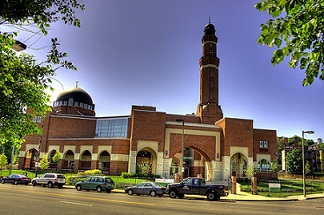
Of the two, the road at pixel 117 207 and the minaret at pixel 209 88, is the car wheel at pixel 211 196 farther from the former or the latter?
the minaret at pixel 209 88

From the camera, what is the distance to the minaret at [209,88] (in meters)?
53.2

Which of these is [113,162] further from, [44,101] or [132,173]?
[44,101]

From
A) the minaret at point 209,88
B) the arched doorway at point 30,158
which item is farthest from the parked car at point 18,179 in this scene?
the minaret at point 209,88

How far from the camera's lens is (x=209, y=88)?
53.4 meters

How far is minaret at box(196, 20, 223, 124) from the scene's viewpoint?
53.2 meters

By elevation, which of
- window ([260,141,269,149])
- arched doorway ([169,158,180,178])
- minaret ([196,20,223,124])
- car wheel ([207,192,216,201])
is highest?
minaret ([196,20,223,124])

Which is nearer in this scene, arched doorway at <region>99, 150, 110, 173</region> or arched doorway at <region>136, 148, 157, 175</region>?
arched doorway at <region>136, 148, 157, 175</region>

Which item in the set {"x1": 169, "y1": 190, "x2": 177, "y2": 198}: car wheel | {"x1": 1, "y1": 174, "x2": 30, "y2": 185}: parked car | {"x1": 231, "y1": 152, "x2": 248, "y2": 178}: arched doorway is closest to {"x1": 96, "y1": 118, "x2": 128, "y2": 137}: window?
{"x1": 231, "y1": 152, "x2": 248, "y2": 178}: arched doorway

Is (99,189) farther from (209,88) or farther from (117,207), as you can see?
(209,88)

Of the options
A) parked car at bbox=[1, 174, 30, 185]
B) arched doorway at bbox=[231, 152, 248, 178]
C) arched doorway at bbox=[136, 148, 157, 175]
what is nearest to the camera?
parked car at bbox=[1, 174, 30, 185]

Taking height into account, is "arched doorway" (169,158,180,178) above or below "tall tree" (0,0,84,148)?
below

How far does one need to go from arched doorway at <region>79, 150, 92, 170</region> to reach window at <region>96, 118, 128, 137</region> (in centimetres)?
745

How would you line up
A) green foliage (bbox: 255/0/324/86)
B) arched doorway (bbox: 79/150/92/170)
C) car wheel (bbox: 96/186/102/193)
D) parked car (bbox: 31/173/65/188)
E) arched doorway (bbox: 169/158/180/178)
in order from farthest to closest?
1. arched doorway (bbox: 169/158/180/178)
2. arched doorway (bbox: 79/150/92/170)
3. parked car (bbox: 31/173/65/188)
4. car wheel (bbox: 96/186/102/193)
5. green foliage (bbox: 255/0/324/86)

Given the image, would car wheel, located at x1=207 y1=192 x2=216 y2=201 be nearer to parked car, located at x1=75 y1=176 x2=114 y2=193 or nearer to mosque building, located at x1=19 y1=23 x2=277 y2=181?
parked car, located at x1=75 y1=176 x2=114 y2=193
